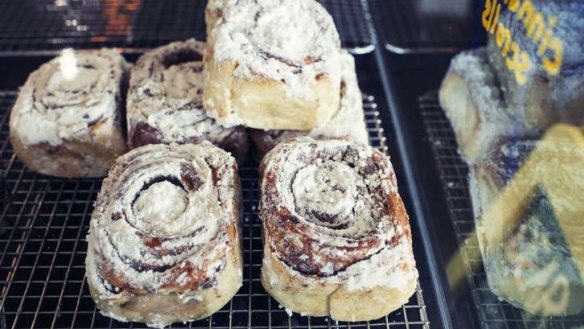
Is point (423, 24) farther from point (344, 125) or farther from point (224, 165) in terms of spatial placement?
point (224, 165)

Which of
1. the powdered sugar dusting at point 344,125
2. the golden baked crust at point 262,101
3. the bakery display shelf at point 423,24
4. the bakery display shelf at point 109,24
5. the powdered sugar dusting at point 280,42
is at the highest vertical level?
the powdered sugar dusting at point 280,42

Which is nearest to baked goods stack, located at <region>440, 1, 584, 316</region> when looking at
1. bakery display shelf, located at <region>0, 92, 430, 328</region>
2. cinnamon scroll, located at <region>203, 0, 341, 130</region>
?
bakery display shelf, located at <region>0, 92, 430, 328</region>

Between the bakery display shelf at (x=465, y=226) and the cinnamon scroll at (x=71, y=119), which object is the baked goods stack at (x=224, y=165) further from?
the bakery display shelf at (x=465, y=226)

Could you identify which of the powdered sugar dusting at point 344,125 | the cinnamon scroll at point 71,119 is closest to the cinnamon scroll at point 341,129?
the powdered sugar dusting at point 344,125

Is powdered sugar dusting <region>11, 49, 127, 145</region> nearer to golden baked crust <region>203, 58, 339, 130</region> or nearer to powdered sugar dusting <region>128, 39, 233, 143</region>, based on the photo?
powdered sugar dusting <region>128, 39, 233, 143</region>

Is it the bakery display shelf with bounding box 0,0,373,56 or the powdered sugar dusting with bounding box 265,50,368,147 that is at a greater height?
the powdered sugar dusting with bounding box 265,50,368,147

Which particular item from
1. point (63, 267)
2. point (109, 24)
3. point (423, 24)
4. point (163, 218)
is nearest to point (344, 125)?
point (163, 218)
